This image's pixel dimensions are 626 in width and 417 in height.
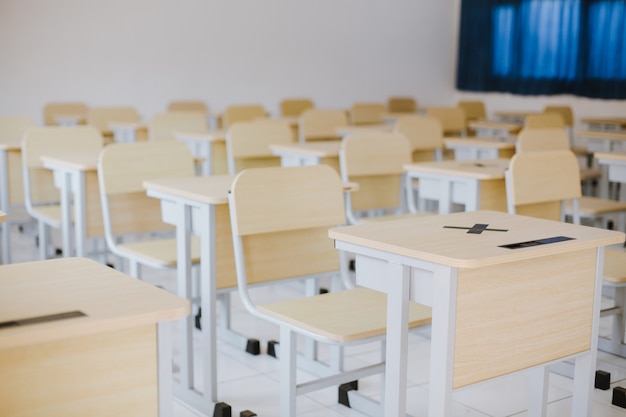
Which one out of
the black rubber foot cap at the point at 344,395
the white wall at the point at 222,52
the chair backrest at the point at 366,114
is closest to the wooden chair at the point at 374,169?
the black rubber foot cap at the point at 344,395

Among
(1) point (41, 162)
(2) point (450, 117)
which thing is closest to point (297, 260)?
(1) point (41, 162)

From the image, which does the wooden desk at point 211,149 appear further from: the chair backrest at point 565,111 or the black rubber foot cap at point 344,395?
the chair backrest at point 565,111

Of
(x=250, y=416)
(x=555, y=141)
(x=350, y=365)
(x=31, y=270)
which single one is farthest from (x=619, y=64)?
(x=31, y=270)

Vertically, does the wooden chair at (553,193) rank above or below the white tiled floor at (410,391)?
above

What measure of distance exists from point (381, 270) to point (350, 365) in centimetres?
133

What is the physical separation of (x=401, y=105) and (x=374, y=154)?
614 cm

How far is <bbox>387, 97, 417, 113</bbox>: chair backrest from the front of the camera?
10258mm

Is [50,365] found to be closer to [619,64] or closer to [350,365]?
[350,365]

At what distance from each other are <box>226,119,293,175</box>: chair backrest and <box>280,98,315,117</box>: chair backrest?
152 inches

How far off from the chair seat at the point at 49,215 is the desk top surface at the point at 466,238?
2.33 m

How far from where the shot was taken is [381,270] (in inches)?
89.1

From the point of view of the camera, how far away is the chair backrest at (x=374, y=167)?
4.21 meters

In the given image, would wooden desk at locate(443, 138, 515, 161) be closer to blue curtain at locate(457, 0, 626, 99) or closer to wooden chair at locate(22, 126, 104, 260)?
wooden chair at locate(22, 126, 104, 260)

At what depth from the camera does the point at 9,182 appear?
191 inches
